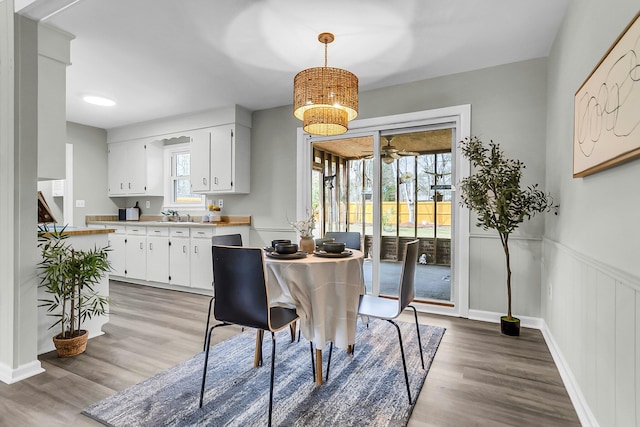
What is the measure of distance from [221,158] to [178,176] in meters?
1.45

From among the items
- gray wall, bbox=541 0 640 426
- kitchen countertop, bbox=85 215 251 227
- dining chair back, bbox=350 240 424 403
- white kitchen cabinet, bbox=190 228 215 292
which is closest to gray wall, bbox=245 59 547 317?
gray wall, bbox=541 0 640 426

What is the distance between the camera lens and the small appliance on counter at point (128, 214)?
19.2 ft

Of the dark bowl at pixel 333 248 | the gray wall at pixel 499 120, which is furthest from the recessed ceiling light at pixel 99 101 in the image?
the dark bowl at pixel 333 248

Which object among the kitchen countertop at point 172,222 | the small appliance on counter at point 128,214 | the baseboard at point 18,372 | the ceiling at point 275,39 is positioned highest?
the ceiling at point 275,39

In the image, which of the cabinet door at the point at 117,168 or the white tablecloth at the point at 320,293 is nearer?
the white tablecloth at the point at 320,293

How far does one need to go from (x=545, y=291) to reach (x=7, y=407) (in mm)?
3907

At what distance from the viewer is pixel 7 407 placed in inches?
74.2

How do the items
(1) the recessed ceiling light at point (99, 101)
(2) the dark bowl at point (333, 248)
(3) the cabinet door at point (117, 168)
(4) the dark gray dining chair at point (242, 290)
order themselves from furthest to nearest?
(3) the cabinet door at point (117, 168)
(1) the recessed ceiling light at point (99, 101)
(2) the dark bowl at point (333, 248)
(4) the dark gray dining chair at point (242, 290)

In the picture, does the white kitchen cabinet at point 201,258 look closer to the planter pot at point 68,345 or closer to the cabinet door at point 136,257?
the cabinet door at point 136,257

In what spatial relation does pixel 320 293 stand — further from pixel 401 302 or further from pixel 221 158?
A: pixel 221 158

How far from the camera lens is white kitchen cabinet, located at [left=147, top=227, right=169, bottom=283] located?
187 inches

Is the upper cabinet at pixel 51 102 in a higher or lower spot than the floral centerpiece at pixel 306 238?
higher

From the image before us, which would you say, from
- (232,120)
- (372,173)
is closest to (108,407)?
(372,173)

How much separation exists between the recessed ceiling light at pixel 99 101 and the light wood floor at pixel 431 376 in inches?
107
